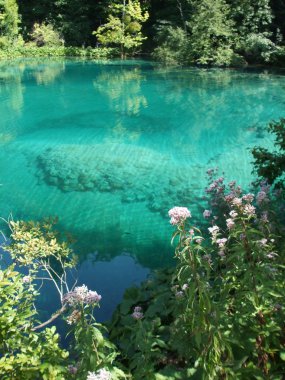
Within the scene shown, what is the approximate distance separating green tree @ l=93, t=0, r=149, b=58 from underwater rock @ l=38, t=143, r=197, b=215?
21.3 m

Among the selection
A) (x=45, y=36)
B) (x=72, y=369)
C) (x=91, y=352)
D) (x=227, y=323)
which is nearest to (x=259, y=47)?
(x=45, y=36)

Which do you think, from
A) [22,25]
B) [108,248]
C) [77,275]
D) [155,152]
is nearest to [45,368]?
[77,275]

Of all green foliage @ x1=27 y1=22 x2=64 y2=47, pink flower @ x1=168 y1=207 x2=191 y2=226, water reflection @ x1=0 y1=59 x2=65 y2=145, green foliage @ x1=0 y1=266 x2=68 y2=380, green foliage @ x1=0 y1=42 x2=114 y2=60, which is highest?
pink flower @ x1=168 y1=207 x2=191 y2=226

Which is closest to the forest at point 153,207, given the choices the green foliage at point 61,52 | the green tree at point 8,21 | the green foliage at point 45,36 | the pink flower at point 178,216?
the pink flower at point 178,216

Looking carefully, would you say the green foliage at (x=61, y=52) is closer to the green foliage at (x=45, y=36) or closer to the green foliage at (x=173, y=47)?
the green foliage at (x=45, y=36)

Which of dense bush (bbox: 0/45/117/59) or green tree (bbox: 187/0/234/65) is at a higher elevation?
green tree (bbox: 187/0/234/65)

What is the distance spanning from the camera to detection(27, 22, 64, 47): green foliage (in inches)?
1272

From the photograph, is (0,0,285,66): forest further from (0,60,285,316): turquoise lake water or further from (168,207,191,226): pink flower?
(168,207,191,226): pink flower

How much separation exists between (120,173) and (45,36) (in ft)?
91.5

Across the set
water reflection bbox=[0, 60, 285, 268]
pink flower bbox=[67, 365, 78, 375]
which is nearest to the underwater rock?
water reflection bbox=[0, 60, 285, 268]

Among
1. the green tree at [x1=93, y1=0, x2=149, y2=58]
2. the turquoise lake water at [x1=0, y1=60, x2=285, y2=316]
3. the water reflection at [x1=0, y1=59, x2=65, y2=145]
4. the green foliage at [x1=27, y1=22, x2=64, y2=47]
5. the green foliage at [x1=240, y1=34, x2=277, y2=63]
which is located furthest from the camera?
the green foliage at [x1=27, y1=22, x2=64, y2=47]

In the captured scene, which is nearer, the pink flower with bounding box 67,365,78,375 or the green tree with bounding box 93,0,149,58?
the pink flower with bounding box 67,365,78,375

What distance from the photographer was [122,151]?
977 cm

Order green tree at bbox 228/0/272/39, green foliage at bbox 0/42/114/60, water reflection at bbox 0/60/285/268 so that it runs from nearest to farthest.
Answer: water reflection at bbox 0/60/285/268 < green tree at bbox 228/0/272/39 < green foliage at bbox 0/42/114/60
